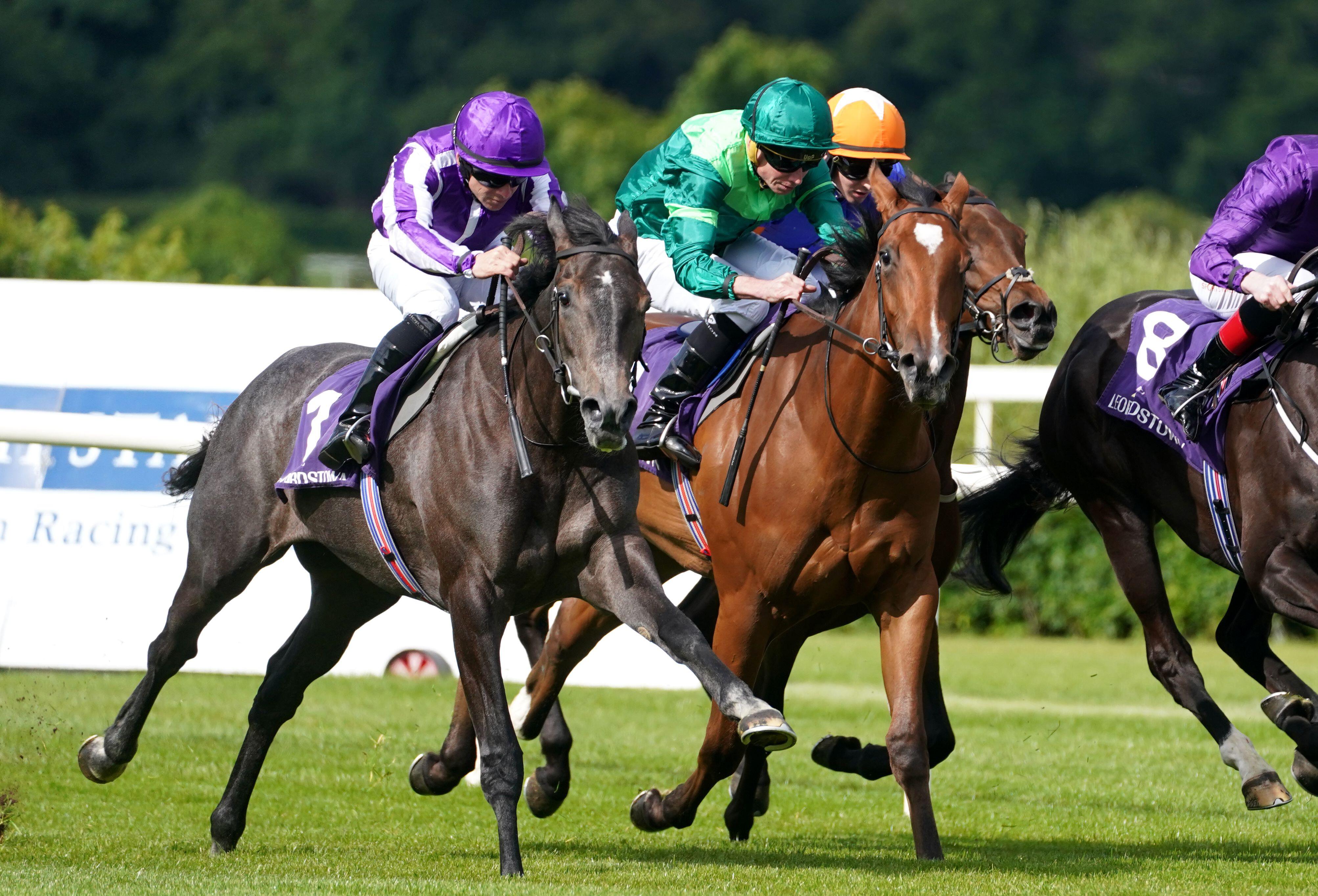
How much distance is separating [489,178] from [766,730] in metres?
2.08

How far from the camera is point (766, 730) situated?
4.86m

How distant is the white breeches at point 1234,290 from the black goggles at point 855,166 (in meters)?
1.12

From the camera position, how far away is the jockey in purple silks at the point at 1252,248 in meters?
6.31

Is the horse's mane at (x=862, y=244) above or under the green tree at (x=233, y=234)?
above

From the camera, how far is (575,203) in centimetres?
556

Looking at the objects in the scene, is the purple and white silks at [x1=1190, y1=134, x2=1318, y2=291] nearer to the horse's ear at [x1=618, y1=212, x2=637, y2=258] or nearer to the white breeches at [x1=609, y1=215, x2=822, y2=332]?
the white breeches at [x1=609, y1=215, x2=822, y2=332]

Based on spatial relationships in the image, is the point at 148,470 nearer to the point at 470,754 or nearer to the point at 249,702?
the point at 249,702

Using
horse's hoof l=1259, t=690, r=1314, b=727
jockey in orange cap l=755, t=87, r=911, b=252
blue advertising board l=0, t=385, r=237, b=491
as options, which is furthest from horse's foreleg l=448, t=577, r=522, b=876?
blue advertising board l=0, t=385, r=237, b=491

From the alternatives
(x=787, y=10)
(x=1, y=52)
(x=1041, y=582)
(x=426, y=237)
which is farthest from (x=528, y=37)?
(x=426, y=237)

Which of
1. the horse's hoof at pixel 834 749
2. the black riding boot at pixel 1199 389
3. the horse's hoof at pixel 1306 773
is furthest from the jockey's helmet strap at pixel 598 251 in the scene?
the horse's hoof at pixel 1306 773

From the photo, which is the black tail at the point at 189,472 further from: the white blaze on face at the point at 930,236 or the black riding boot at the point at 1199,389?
the black riding boot at the point at 1199,389

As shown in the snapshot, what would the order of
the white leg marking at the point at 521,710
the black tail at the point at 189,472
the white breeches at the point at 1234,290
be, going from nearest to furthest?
the white breeches at the point at 1234,290 → the black tail at the point at 189,472 → the white leg marking at the point at 521,710

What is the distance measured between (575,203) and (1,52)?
135 feet

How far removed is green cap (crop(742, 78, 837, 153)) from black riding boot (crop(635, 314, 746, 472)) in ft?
2.10
